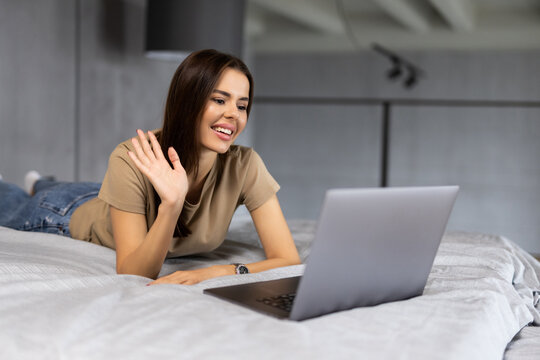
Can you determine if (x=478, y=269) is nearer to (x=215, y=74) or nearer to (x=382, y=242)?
(x=382, y=242)

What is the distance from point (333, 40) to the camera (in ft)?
15.6

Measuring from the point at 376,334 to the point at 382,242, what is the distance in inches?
7.1

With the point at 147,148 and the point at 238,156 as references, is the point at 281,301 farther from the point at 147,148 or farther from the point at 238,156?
the point at 238,156

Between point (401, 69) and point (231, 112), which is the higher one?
point (401, 69)

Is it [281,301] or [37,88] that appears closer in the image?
[281,301]

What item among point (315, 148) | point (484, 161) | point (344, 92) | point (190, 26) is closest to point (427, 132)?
point (484, 161)

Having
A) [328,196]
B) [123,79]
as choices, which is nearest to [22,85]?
[123,79]

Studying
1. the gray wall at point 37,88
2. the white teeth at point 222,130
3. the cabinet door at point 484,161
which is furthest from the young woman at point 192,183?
the cabinet door at point 484,161

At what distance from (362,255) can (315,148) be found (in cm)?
383

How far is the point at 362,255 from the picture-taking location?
1.00 meters

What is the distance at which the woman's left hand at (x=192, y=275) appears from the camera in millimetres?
1239

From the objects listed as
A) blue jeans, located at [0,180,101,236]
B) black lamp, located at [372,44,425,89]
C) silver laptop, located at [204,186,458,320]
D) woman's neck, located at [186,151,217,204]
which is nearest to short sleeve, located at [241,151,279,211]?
woman's neck, located at [186,151,217,204]

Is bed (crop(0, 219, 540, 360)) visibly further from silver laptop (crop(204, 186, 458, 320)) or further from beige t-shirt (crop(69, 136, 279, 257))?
beige t-shirt (crop(69, 136, 279, 257))

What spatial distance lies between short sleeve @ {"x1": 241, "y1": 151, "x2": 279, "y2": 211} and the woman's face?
0.49ft
